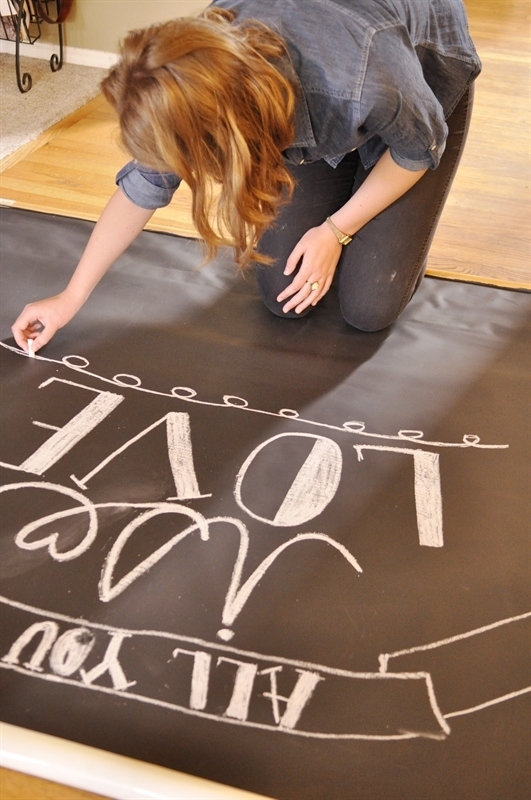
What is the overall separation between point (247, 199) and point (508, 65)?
2.48 meters

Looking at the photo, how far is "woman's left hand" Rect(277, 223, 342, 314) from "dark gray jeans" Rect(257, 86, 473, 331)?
0.09 m

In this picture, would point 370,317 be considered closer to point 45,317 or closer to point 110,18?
point 45,317

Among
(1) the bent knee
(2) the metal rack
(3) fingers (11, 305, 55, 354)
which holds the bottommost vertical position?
(1) the bent knee

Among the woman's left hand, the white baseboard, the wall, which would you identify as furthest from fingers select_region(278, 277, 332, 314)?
the white baseboard

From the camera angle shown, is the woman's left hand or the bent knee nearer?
the woman's left hand

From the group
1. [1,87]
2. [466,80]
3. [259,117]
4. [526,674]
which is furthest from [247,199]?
[1,87]

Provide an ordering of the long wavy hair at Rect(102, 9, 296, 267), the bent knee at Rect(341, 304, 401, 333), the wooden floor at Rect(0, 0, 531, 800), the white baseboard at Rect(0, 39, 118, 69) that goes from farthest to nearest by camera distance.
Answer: the white baseboard at Rect(0, 39, 118, 69) → the wooden floor at Rect(0, 0, 531, 800) → the bent knee at Rect(341, 304, 401, 333) → the long wavy hair at Rect(102, 9, 296, 267)

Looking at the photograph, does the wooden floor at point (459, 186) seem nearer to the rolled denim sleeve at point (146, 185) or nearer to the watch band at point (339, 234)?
the watch band at point (339, 234)

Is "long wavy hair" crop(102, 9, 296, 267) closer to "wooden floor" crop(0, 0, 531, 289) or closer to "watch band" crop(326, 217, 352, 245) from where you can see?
"watch band" crop(326, 217, 352, 245)

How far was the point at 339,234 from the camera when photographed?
1.32 m

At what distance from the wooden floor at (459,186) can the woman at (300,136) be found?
29 cm

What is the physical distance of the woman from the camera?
0.84m

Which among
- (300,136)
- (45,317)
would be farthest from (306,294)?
(45,317)

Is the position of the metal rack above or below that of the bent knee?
above
